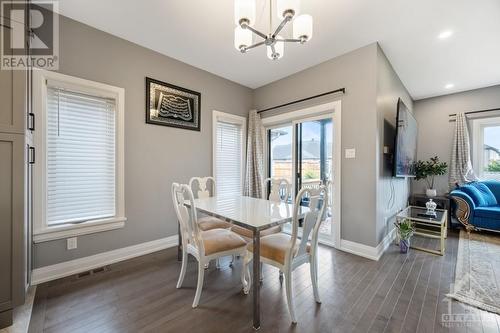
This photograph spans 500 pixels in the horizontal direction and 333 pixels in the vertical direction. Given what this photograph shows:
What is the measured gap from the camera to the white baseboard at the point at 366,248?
8.59ft

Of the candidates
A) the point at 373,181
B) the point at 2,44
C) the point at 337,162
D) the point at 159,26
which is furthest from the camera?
the point at 337,162

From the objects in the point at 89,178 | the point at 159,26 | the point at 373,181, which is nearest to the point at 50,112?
the point at 89,178

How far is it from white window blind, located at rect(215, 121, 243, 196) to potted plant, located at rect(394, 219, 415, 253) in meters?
2.53

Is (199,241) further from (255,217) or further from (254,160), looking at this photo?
(254,160)

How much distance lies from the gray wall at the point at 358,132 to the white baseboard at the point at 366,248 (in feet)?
0.21

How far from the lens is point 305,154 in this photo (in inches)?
142

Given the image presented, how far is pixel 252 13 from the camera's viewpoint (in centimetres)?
146

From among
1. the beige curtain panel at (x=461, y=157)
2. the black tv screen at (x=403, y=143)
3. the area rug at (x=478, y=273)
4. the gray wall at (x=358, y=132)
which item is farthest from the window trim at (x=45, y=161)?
the beige curtain panel at (x=461, y=157)

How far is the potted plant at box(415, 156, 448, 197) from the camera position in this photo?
429cm

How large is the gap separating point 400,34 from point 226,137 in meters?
2.81

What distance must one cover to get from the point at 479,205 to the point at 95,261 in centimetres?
596

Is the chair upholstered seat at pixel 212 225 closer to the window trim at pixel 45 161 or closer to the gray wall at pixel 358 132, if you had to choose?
the window trim at pixel 45 161

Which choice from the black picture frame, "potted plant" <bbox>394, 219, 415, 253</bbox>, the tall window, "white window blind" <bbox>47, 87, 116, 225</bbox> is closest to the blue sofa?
"potted plant" <bbox>394, 219, 415, 253</bbox>

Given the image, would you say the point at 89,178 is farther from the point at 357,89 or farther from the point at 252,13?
the point at 357,89
